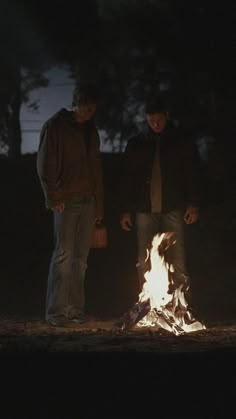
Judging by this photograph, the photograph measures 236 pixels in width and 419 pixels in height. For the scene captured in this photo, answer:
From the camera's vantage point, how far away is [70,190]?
8328 mm

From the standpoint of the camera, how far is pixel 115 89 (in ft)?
43.3

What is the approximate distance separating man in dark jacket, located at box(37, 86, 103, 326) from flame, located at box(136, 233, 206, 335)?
69 centimetres

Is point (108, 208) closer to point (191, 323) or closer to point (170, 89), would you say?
point (170, 89)

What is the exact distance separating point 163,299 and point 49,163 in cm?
156

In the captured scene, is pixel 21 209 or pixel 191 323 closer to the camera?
pixel 191 323

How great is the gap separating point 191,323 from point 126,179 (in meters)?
1.51

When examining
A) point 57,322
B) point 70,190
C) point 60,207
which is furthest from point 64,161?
point 57,322

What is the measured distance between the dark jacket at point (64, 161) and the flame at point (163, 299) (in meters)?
0.84

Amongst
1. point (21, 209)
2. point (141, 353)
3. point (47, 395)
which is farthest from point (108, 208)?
point (47, 395)

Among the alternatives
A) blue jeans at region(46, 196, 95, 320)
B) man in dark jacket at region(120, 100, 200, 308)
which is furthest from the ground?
man in dark jacket at region(120, 100, 200, 308)

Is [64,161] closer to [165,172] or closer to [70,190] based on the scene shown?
[70,190]

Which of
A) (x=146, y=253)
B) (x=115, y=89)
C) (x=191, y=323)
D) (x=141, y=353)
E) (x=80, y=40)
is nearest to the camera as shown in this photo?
(x=141, y=353)

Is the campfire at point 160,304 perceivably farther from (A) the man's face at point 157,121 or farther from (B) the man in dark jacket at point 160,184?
(A) the man's face at point 157,121

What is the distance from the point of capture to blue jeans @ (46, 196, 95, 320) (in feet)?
27.3
